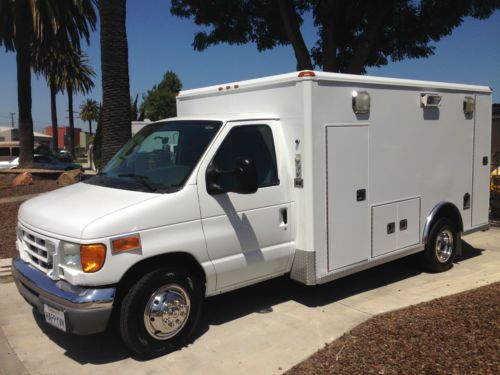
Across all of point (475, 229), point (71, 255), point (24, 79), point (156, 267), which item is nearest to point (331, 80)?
point (156, 267)

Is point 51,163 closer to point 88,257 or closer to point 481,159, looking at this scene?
point 481,159

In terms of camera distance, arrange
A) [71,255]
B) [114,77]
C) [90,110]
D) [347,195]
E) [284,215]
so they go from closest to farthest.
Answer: [71,255]
[284,215]
[347,195]
[114,77]
[90,110]

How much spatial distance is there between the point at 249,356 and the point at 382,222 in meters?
2.32

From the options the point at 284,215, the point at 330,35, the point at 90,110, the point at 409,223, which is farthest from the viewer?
the point at 90,110

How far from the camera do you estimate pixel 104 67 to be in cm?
Result: 1037

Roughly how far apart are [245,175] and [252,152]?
617mm

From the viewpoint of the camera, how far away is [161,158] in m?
4.85

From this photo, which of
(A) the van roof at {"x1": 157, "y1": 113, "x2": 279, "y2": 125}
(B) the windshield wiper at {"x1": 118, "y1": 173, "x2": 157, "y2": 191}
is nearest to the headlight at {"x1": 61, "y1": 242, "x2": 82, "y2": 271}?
(B) the windshield wiper at {"x1": 118, "y1": 173, "x2": 157, "y2": 191}

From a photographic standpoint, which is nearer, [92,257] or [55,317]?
[92,257]

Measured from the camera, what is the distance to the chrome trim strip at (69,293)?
3.88m

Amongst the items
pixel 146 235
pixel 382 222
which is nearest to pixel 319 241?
pixel 382 222

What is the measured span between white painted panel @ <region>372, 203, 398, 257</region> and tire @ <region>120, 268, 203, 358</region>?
218cm

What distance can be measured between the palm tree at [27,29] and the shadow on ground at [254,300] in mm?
15399

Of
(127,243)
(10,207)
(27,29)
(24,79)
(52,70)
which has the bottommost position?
(10,207)
